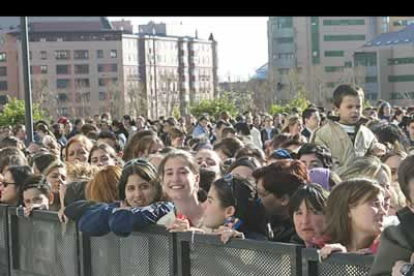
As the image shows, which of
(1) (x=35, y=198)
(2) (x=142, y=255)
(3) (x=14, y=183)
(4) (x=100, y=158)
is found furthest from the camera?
(4) (x=100, y=158)

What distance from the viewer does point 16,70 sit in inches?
5202

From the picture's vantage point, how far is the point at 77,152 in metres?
10.5

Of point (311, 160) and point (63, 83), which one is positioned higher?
point (63, 83)

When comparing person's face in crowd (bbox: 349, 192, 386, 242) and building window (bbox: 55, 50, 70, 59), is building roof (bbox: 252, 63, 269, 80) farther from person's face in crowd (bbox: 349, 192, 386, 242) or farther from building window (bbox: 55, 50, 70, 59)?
person's face in crowd (bbox: 349, 192, 386, 242)

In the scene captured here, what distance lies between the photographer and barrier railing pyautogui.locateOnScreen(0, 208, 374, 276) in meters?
4.39

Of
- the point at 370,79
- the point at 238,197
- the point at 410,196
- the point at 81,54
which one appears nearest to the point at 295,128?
the point at 238,197

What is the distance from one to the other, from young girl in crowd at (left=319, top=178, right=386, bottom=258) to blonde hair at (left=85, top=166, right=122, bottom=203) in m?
2.67

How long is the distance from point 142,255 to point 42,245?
80.4 inches

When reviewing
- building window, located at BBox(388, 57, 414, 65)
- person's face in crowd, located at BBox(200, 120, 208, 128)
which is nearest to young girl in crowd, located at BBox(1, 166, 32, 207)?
person's face in crowd, located at BBox(200, 120, 208, 128)

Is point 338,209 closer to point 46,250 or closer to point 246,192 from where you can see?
A: point 246,192

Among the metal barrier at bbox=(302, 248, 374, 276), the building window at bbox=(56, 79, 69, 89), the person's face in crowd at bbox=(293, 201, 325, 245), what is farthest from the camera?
the building window at bbox=(56, 79, 69, 89)

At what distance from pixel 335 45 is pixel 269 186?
15405 centimetres

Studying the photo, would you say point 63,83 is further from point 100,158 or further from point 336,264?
point 336,264

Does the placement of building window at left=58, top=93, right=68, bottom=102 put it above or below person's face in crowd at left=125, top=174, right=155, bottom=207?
above
